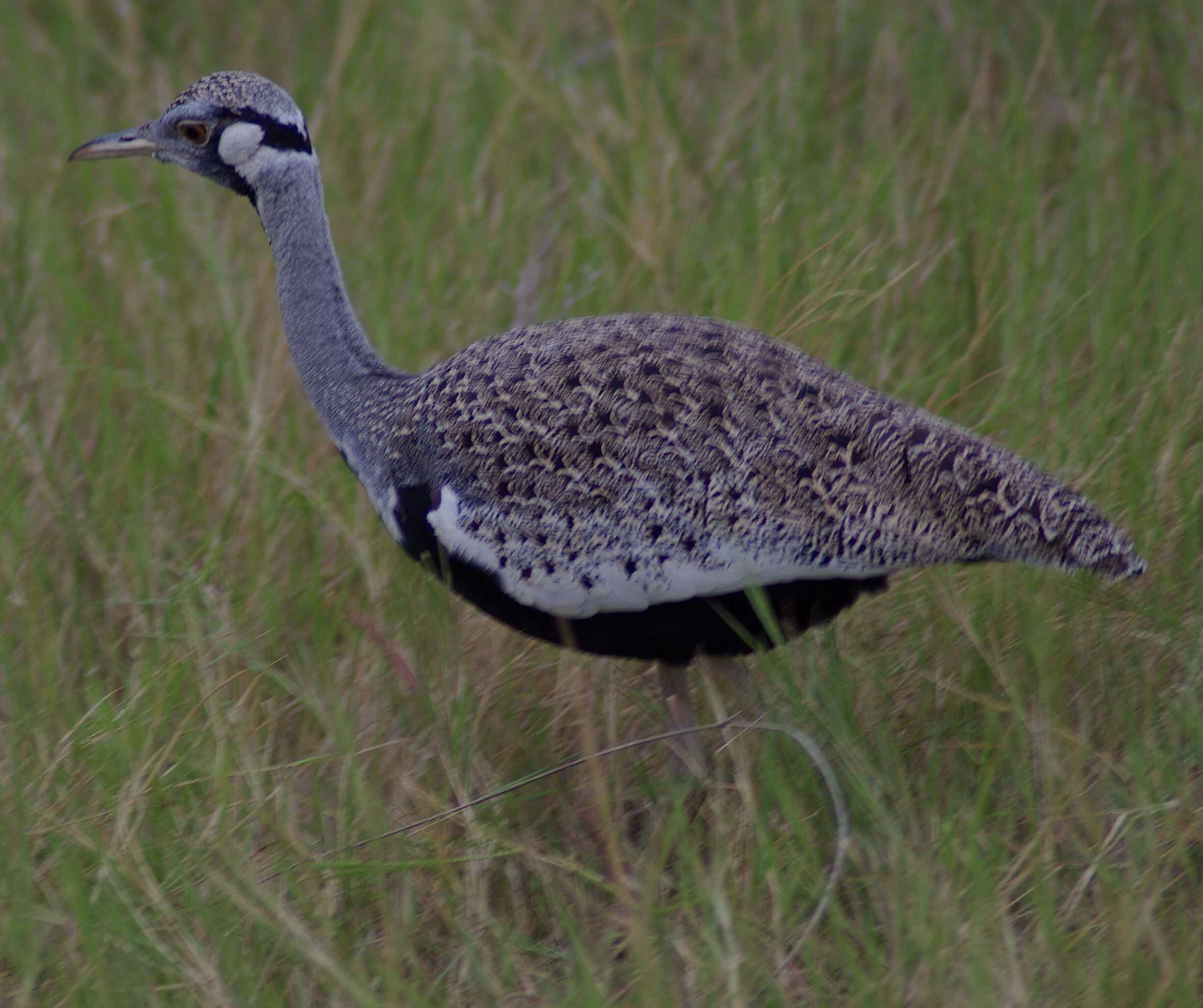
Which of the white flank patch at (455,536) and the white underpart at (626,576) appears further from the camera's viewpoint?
the white flank patch at (455,536)

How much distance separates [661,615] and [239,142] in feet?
4.62

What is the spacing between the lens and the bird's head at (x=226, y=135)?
10.7 feet

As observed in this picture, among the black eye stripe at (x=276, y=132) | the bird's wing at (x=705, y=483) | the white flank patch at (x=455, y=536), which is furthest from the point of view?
the black eye stripe at (x=276, y=132)

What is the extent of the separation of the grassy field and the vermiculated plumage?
0.88ft

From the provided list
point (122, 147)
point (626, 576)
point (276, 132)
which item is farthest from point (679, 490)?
point (122, 147)

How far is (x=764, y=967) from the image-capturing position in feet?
8.14

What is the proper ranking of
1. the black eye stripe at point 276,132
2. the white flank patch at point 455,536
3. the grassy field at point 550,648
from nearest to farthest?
the grassy field at point 550,648 → the white flank patch at point 455,536 → the black eye stripe at point 276,132

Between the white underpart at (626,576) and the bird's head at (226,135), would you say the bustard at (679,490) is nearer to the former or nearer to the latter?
the white underpart at (626,576)

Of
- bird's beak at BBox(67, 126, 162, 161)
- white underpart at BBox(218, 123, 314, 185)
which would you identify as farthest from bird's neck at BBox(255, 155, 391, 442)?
bird's beak at BBox(67, 126, 162, 161)

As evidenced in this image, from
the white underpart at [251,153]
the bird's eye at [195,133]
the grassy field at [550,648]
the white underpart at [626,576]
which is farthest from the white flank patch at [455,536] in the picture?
the bird's eye at [195,133]

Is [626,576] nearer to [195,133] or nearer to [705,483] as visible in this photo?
[705,483]

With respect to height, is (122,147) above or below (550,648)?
above

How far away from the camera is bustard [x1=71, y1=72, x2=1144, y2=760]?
2.82m

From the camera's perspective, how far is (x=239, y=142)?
3.29 meters
